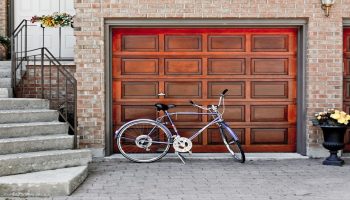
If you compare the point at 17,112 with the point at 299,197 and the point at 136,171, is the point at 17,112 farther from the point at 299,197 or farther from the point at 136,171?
the point at 299,197

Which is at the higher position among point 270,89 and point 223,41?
point 223,41

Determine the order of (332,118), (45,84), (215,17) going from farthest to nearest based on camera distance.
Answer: (45,84), (215,17), (332,118)

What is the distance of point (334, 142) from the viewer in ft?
28.0

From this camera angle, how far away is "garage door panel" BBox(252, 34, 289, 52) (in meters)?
9.55

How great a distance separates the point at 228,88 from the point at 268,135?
1.14m

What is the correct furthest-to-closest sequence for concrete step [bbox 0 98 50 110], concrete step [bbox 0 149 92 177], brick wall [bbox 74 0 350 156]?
brick wall [bbox 74 0 350 156] < concrete step [bbox 0 98 50 110] < concrete step [bbox 0 149 92 177]

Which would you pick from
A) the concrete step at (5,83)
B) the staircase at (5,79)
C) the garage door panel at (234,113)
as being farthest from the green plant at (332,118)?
the concrete step at (5,83)

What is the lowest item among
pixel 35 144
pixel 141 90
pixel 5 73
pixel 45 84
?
pixel 35 144

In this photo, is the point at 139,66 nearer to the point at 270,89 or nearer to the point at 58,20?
the point at 58,20

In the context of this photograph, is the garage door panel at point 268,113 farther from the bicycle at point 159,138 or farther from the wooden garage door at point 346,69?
the wooden garage door at point 346,69

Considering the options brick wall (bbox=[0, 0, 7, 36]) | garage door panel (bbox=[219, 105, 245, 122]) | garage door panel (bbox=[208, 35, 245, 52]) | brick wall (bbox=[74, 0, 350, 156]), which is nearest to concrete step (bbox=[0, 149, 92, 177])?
brick wall (bbox=[74, 0, 350, 156])

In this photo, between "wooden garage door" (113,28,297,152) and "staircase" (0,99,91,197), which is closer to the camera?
"staircase" (0,99,91,197)

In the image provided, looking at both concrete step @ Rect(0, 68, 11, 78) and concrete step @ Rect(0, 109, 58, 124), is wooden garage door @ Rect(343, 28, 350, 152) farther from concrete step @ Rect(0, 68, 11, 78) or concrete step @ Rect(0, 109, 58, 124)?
concrete step @ Rect(0, 68, 11, 78)

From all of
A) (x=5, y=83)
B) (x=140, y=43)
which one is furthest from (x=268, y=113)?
(x=5, y=83)
